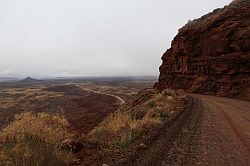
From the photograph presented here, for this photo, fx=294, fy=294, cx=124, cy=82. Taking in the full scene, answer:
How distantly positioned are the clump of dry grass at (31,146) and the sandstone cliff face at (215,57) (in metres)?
24.2

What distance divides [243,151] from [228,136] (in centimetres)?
203

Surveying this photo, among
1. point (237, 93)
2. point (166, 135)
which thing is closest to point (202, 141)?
point (166, 135)

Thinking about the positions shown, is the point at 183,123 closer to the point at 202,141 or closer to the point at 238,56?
the point at 202,141

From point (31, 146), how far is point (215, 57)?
109ft

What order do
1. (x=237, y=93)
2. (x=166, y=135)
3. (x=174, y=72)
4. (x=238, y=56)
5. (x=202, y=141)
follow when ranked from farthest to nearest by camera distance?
1. (x=174, y=72)
2. (x=238, y=56)
3. (x=237, y=93)
4. (x=166, y=135)
5. (x=202, y=141)

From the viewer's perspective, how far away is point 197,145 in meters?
9.43

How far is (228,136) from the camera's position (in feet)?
36.1

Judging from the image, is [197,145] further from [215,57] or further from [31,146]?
[215,57]

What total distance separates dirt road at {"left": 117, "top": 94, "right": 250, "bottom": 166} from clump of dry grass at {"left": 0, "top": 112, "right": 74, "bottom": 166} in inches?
70.7

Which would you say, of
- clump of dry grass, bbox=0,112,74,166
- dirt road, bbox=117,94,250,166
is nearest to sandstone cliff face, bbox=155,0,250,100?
dirt road, bbox=117,94,250,166

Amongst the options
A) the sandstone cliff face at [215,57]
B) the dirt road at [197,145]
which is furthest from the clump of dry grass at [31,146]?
the sandstone cliff face at [215,57]

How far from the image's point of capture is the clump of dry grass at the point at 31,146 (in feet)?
23.6

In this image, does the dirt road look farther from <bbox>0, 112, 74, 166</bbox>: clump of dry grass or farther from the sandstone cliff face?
the sandstone cliff face

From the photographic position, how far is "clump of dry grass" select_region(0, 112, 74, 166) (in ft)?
23.6
